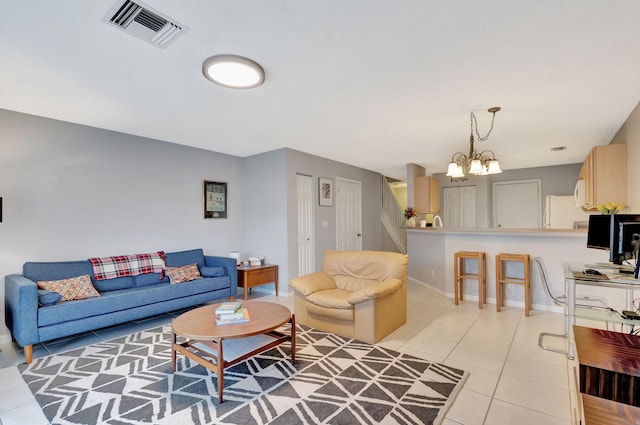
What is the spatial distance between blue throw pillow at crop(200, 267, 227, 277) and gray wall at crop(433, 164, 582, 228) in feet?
15.6

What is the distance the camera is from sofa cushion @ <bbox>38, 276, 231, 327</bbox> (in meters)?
2.80

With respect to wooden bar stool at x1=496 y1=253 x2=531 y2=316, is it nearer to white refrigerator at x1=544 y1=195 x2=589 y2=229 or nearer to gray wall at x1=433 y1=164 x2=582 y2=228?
gray wall at x1=433 y1=164 x2=582 y2=228

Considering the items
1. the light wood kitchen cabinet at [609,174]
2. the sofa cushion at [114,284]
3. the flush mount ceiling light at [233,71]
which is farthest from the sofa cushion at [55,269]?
the light wood kitchen cabinet at [609,174]

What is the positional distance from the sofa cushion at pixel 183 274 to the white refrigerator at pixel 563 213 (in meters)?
6.54

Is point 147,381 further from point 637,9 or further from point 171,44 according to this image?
point 637,9

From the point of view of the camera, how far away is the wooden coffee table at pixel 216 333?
215 cm

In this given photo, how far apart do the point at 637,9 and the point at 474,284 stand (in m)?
3.66

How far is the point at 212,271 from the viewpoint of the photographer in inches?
168

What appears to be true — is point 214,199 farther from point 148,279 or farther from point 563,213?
point 563,213

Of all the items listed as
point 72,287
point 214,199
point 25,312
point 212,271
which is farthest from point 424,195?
point 25,312

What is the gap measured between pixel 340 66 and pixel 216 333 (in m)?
2.18

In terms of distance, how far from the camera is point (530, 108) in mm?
3131

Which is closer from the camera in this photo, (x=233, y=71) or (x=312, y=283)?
(x=233, y=71)

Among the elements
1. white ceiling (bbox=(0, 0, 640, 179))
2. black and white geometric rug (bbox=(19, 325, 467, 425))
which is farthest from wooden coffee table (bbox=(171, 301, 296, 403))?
white ceiling (bbox=(0, 0, 640, 179))
